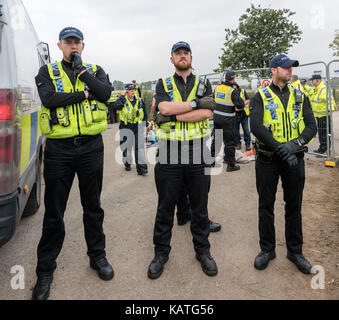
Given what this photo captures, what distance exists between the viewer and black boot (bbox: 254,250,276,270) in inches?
118

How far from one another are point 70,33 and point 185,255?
259cm

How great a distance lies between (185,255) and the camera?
3.34 m

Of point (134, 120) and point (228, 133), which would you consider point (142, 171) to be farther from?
point (228, 133)

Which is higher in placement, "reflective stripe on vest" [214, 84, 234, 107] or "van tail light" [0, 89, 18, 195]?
"reflective stripe on vest" [214, 84, 234, 107]

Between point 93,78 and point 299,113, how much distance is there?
6.65ft

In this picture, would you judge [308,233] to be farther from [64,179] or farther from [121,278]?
[64,179]

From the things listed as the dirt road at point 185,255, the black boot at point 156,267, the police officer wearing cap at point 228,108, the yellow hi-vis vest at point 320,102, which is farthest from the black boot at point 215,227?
the yellow hi-vis vest at point 320,102

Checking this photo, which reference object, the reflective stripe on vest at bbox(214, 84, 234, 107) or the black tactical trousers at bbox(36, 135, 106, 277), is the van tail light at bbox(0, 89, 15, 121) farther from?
the reflective stripe on vest at bbox(214, 84, 234, 107)

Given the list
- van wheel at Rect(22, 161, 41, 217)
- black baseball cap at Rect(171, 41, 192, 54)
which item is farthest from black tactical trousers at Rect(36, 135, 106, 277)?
van wheel at Rect(22, 161, 41, 217)

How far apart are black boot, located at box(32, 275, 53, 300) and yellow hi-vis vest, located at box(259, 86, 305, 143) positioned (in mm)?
2588

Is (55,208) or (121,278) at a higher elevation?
(55,208)

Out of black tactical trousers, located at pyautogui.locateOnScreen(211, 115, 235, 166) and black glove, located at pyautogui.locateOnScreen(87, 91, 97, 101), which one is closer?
black glove, located at pyautogui.locateOnScreen(87, 91, 97, 101)

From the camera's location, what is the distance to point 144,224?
4.19 meters
